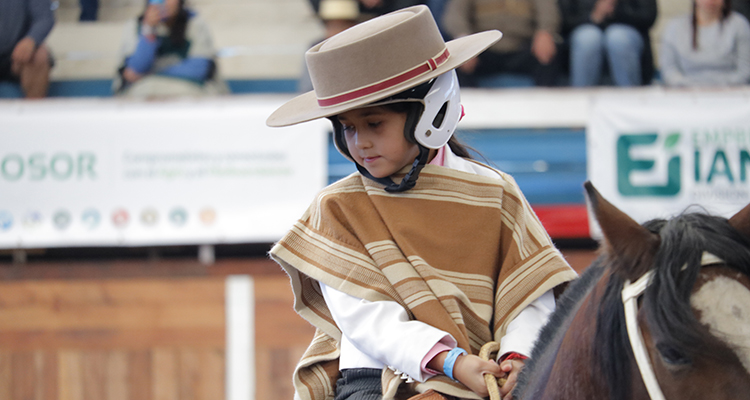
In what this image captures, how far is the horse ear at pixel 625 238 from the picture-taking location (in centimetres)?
106

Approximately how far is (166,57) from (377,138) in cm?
426

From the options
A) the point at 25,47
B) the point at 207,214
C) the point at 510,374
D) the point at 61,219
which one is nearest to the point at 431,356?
the point at 510,374

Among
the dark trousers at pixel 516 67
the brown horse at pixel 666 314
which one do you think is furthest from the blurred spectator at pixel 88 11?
the brown horse at pixel 666 314

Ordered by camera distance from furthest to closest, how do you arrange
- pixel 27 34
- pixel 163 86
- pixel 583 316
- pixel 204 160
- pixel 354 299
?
pixel 27 34 < pixel 163 86 < pixel 204 160 < pixel 354 299 < pixel 583 316

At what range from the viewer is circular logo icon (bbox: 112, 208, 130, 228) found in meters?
5.06

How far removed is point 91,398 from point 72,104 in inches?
76.3

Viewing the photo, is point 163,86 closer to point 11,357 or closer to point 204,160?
point 204,160

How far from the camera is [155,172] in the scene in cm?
502

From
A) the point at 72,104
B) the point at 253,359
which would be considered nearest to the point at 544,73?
the point at 253,359

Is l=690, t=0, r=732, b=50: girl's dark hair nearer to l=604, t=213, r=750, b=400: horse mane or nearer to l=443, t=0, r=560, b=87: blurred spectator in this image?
l=443, t=0, r=560, b=87: blurred spectator

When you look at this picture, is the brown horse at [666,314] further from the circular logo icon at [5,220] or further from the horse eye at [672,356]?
the circular logo icon at [5,220]

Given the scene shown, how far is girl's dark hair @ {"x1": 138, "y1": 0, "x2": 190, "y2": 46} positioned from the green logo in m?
3.14

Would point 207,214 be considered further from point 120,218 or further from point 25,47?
point 25,47

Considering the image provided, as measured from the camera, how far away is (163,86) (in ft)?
17.6
